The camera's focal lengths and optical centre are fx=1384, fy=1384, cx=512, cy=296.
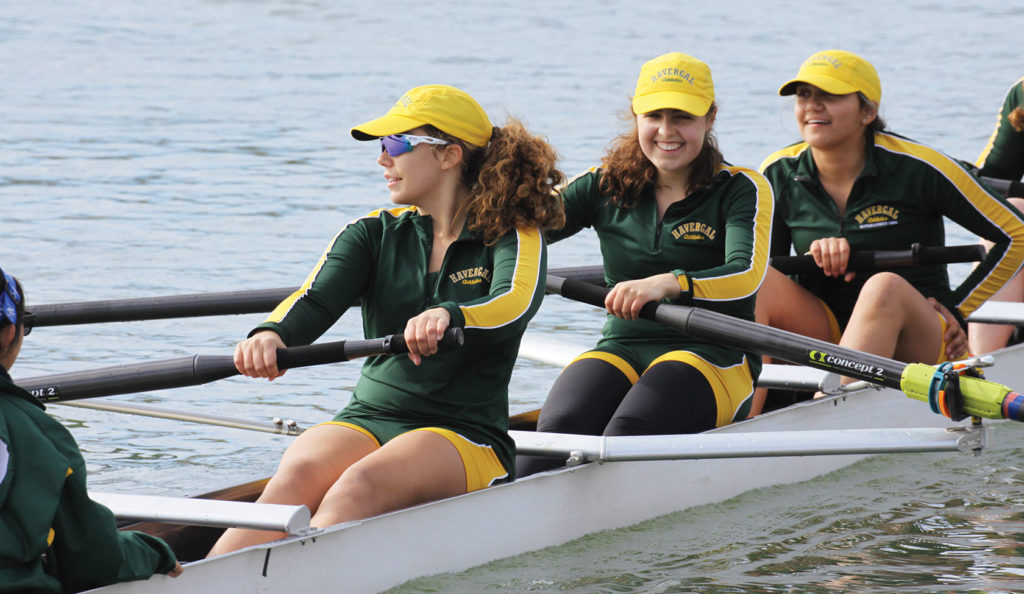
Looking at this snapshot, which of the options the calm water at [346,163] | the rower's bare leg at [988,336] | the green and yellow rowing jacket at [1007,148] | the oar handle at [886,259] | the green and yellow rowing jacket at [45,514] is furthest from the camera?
the green and yellow rowing jacket at [1007,148]

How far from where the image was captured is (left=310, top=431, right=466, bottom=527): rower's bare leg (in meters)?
3.20

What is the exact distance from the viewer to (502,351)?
137 inches

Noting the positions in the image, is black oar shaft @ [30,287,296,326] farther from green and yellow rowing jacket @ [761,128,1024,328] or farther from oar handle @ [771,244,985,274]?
green and yellow rowing jacket @ [761,128,1024,328]

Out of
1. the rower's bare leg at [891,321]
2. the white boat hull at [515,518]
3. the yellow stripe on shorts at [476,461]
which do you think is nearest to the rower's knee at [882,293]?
the rower's bare leg at [891,321]

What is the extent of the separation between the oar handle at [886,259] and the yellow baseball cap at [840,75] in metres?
0.54

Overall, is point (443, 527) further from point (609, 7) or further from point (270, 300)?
point (609, 7)

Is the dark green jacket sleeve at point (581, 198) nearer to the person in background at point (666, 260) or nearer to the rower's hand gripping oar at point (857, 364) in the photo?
the person in background at point (666, 260)

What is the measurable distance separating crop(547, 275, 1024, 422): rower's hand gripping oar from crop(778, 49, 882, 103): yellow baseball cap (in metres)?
1.12

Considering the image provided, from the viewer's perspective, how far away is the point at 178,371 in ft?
12.0

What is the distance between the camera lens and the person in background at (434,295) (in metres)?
3.34

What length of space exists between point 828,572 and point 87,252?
599 centimetres

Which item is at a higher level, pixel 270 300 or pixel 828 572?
pixel 270 300

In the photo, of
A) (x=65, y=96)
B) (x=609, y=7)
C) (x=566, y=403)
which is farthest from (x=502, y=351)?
(x=609, y=7)

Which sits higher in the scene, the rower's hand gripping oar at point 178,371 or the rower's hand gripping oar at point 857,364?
the rower's hand gripping oar at point 857,364
